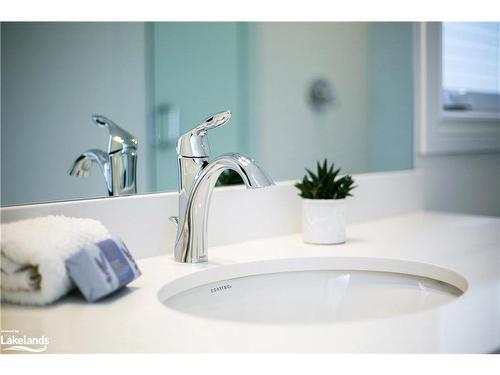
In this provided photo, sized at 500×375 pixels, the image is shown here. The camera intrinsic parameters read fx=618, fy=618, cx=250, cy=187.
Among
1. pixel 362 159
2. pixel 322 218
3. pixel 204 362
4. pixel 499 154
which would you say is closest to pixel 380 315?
pixel 322 218

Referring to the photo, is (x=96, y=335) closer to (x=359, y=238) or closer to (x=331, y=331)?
(x=331, y=331)

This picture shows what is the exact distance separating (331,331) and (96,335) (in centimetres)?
24

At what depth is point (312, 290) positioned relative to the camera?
3.17ft

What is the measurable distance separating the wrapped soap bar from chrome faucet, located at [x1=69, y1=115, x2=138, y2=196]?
19 cm

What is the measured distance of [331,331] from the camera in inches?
25.2

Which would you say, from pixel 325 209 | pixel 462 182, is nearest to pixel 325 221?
pixel 325 209

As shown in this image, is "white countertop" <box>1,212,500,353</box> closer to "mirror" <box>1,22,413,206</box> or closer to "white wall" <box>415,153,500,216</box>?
"mirror" <box>1,22,413,206</box>

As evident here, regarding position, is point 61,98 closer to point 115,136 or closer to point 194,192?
point 115,136

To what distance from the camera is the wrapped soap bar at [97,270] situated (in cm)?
71

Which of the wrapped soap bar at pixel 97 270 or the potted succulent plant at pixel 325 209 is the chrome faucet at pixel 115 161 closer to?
the wrapped soap bar at pixel 97 270

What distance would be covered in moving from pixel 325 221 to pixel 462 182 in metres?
0.88
